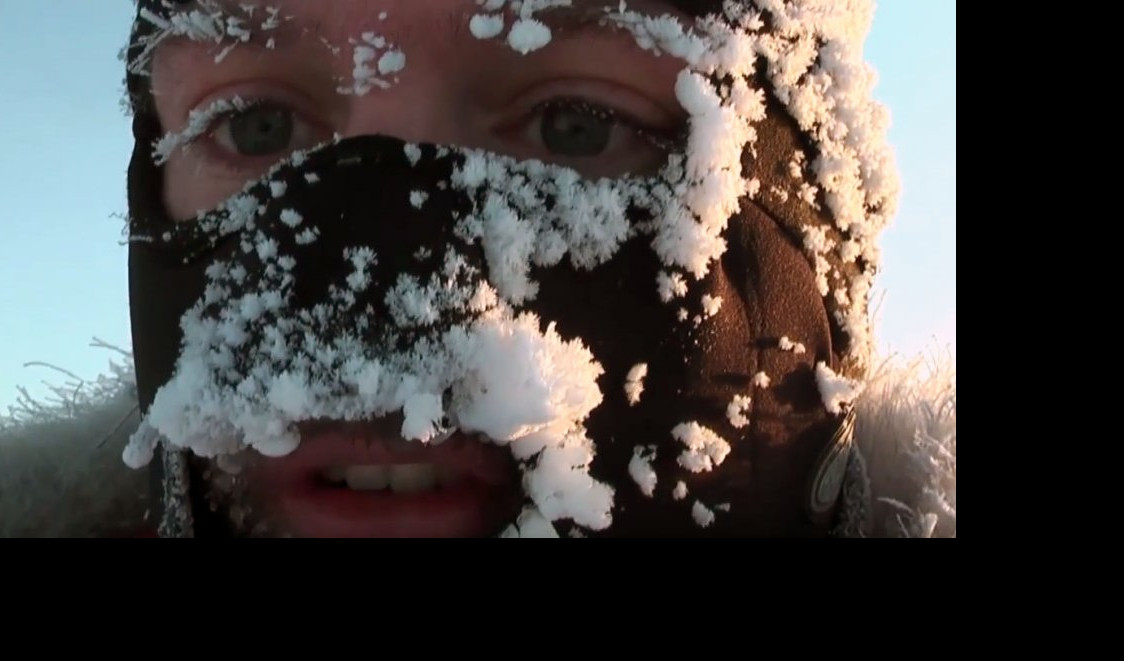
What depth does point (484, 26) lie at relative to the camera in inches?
27.2

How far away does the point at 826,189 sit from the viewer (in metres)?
0.77

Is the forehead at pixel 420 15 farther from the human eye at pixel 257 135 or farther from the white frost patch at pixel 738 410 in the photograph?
the white frost patch at pixel 738 410

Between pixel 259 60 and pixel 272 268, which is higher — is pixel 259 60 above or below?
above

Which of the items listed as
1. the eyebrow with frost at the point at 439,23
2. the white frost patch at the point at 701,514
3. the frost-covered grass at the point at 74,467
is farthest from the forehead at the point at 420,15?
the frost-covered grass at the point at 74,467

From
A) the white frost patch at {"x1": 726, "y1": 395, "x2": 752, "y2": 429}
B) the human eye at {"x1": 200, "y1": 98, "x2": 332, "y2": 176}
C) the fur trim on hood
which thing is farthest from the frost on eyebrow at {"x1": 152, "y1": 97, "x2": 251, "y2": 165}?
the white frost patch at {"x1": 726, "y1": 395, "x2": 752, "y2": 429}

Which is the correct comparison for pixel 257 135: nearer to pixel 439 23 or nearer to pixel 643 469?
pixel 439 23

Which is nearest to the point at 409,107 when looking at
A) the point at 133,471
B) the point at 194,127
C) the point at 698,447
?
the point at 194,127

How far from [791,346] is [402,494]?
312mm

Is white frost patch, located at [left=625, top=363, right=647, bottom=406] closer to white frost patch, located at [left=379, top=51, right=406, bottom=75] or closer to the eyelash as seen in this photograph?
the eyelash

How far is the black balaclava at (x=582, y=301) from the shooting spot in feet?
2.01

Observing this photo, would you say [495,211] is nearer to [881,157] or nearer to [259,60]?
[259,60]

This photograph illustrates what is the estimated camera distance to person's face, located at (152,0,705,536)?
675 millimetres
